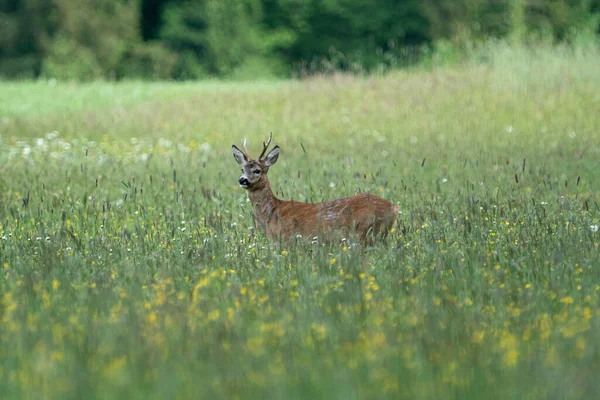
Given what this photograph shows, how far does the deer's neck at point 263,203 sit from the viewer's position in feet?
24.2

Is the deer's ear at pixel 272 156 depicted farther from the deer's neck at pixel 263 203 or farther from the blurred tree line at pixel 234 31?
the blurred tree line at pixel 234 31

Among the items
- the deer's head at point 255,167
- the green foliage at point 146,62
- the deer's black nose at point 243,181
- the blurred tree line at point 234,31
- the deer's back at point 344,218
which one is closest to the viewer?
the deer's back at point 344,218

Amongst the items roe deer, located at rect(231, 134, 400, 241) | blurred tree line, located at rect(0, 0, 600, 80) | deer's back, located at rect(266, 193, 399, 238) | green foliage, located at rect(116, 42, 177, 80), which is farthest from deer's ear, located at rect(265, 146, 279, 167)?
green foliage, located at rect(116, 42, 177, 80)

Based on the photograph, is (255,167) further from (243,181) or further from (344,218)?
(344,218)

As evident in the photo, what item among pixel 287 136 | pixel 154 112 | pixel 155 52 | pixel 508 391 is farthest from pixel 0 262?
pixel 155 52

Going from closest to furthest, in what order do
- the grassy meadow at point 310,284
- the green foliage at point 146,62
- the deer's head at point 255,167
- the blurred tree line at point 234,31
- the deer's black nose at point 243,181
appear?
the grassy meadow at point 310,284, the deer's black nose at point 243,181, the deer's head at point 255,167, the blurred tree line at point 234,31, the green foliage at point 146,62

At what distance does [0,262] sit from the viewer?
6.23 meters

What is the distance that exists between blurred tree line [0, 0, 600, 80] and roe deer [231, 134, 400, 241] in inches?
947

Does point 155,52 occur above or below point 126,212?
above

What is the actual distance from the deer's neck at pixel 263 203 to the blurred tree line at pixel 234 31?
78.7 feet

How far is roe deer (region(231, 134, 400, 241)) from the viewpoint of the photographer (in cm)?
669

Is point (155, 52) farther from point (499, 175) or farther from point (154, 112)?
point (499, 175)

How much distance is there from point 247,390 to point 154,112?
14168mm

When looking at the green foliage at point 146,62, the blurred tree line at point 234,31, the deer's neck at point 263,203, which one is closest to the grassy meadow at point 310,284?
the deer's neck at point 263,203
